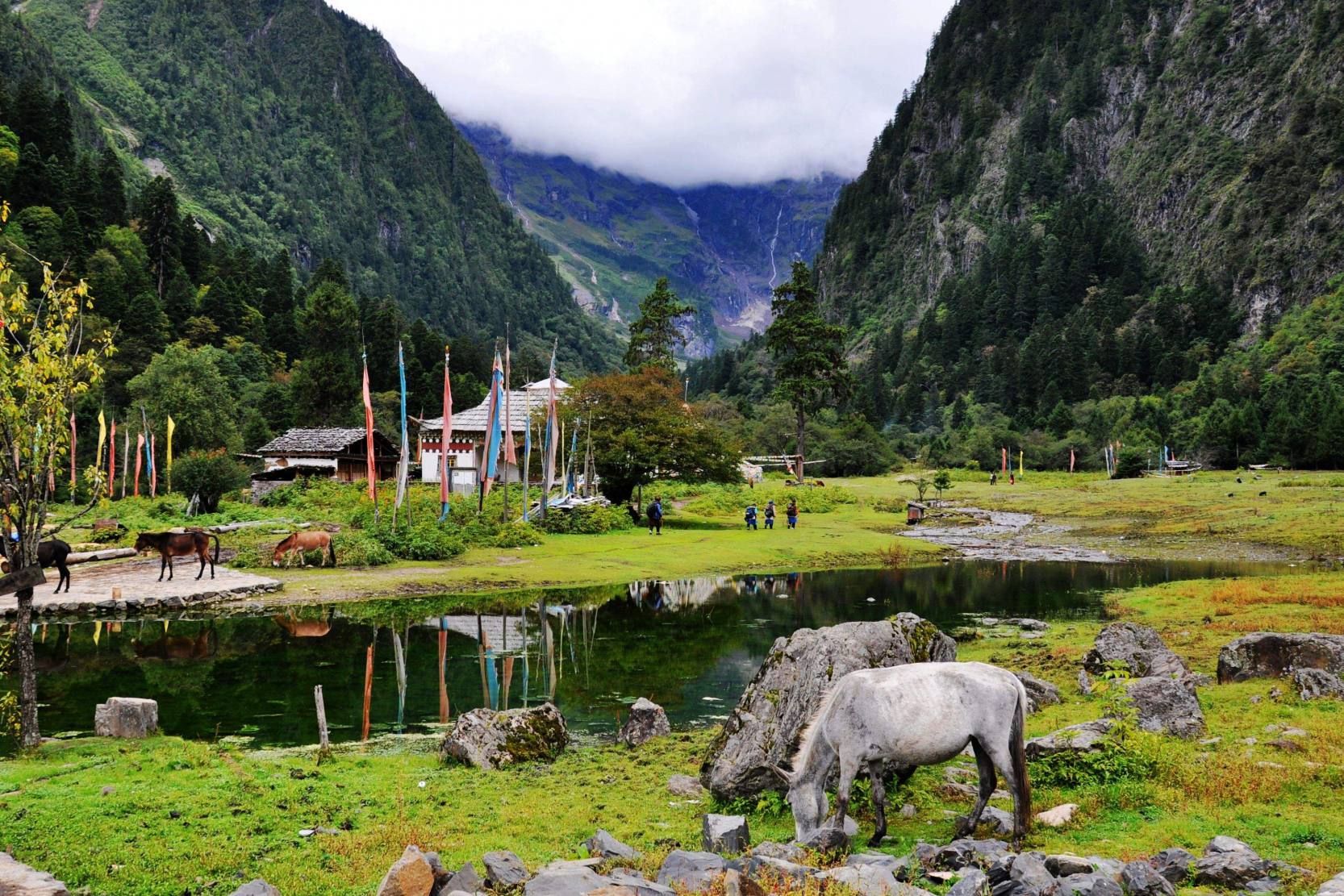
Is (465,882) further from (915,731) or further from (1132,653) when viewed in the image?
(1132,653)

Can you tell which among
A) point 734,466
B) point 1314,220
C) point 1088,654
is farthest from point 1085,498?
point 1314,220

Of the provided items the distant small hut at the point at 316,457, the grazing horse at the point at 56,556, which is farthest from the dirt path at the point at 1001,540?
the distant small hut at the point at 316,457

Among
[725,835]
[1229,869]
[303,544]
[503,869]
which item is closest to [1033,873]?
[1229,869]

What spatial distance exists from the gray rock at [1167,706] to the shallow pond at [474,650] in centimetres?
783

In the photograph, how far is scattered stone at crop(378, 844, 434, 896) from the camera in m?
8.25

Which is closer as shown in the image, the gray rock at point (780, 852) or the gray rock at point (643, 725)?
the gray rock at point (780, 852)

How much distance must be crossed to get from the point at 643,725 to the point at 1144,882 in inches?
385

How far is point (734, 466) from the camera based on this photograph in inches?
2445

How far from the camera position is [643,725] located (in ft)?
53.5

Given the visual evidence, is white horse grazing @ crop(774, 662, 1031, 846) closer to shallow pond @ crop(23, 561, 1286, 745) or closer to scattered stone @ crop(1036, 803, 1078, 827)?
scattered stone @ crop(1036, 803, 1078, 827)

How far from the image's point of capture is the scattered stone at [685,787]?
1267cm

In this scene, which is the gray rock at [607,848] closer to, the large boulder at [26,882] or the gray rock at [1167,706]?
the large boulder at [26,882]

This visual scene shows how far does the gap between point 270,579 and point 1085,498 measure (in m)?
67.5

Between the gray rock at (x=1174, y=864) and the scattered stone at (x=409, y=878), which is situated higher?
the gray rock at (x=1174, y=864)
